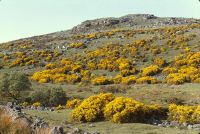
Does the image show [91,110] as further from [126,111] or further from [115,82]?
[115,82]

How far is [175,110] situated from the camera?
2361 centimetres

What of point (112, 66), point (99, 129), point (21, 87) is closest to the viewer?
point (99, 129)

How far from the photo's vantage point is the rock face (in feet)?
325

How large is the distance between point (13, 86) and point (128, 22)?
73.4 m

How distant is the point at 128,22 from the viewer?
105375 millimetres

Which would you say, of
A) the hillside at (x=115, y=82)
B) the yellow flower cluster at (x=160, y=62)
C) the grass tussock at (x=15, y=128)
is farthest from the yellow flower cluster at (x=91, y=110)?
the yellow flower cluster at (x=160, y=62)

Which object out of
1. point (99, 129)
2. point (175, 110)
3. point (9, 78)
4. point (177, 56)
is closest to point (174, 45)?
point (177, 56)

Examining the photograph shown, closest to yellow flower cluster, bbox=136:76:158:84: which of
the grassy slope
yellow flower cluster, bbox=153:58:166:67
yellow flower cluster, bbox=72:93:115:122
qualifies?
yellow flower cluster, bbox=153:58:166:67

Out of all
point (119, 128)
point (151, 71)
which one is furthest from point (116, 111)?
point (151, 71)

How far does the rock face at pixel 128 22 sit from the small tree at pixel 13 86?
6306 cm

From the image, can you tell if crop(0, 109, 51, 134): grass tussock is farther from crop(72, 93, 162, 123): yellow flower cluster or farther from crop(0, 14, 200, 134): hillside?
crop(72, 93, 162, 123): yellow flower cluster

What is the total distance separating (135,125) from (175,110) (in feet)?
12.1

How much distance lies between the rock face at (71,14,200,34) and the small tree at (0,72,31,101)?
207ft

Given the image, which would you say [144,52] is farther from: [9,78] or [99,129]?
[99,129]
